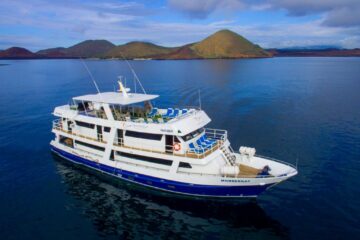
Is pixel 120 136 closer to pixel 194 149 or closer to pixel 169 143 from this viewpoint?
pixel 169 143

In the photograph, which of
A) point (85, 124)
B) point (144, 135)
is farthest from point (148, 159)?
point (85, 124)

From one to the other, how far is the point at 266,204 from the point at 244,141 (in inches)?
558

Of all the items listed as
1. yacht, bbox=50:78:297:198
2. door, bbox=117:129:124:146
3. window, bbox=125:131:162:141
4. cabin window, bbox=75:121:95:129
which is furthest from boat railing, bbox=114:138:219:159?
cabin window, bbox=75:121:95:129

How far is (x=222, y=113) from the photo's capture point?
51812 millimetres

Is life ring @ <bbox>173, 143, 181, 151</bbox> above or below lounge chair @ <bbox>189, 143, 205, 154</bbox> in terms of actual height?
above

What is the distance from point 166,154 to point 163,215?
5139mm

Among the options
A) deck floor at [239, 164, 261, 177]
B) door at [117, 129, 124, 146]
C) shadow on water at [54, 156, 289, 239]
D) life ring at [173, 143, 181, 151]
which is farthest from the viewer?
door at [117, 129, 124, 146]

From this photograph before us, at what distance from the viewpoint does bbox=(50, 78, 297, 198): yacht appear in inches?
945

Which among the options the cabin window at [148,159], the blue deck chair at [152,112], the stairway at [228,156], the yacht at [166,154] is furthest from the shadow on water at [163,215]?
the blue deck chair at [152,112]

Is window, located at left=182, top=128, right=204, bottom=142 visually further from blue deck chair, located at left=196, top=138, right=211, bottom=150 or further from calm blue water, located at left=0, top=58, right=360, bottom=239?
calm blue water, located at left=0, top=58, right=360, bottom=239

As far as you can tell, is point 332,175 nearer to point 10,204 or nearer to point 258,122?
point 258,122

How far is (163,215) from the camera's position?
23078 millimetres

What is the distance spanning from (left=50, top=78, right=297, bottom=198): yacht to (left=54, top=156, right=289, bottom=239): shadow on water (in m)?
1.03

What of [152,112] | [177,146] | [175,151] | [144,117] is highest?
[152,112]
